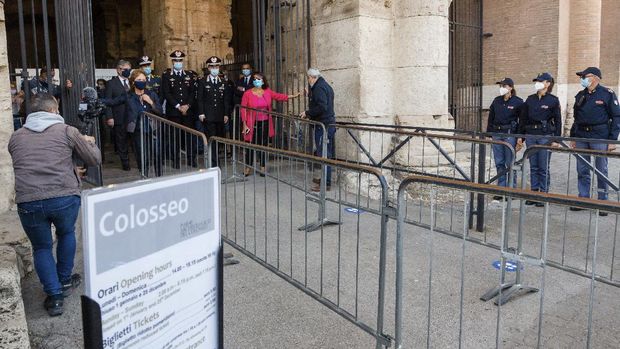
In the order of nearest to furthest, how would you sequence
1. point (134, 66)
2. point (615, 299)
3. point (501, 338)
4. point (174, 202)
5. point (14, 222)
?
point (174, 202) → point (501, 338) → point (615, 299) → point (14, 222) → point (134, 66)

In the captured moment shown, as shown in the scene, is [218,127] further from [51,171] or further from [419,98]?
[51,171]

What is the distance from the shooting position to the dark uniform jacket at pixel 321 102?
7625mm

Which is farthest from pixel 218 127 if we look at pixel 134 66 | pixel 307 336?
pixel 134 66

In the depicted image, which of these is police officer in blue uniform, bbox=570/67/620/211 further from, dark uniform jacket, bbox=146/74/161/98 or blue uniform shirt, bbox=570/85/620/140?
dark uniform jacket, bbox=146/74/161/98

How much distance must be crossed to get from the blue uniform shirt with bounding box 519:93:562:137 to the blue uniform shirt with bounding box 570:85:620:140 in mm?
323

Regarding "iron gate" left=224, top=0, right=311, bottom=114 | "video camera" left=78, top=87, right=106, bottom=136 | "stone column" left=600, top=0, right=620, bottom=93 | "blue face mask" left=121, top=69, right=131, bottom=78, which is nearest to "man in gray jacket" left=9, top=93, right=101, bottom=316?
"video camera" left=78, top=87, right=106, bottom=136

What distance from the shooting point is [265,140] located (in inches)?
338

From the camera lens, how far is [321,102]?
762 cm

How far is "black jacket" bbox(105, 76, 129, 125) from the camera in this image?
7.98m

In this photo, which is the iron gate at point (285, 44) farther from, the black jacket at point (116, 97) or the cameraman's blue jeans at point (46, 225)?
the cameraman's blue jeans at point (46, 225)

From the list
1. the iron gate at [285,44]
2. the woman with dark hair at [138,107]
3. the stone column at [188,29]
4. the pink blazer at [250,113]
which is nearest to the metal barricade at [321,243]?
the pink blazer at [250,113]

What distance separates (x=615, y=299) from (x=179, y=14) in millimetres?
10708

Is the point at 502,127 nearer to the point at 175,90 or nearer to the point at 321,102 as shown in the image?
the point at 321,102

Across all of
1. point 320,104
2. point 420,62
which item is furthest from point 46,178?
point 420,62
